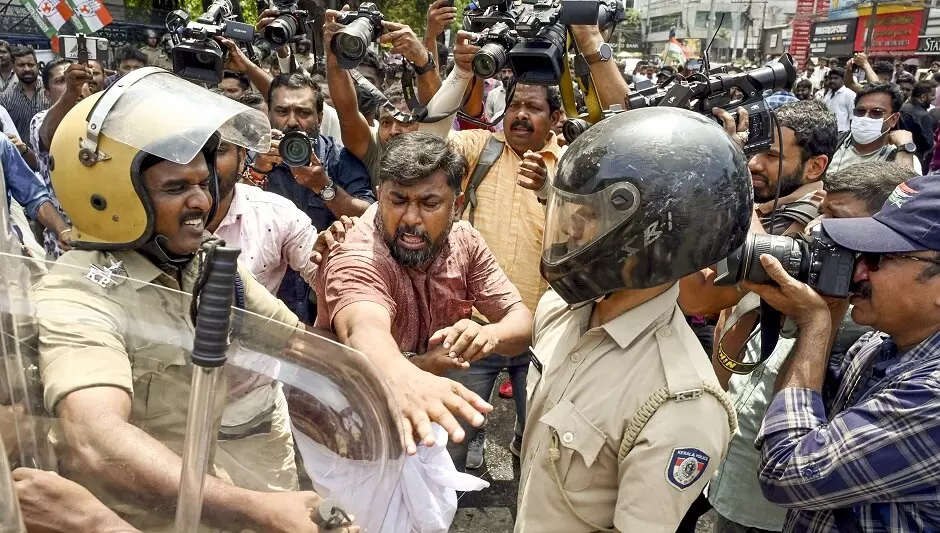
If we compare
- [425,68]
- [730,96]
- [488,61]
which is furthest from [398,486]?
[425,68]

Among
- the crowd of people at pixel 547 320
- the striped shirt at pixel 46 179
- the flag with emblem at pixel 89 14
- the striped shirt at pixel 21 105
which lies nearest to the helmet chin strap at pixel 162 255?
the crowd of people at pixel 547 320

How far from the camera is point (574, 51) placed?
11.1ft

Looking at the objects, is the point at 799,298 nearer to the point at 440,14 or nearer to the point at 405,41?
the point at 405,41

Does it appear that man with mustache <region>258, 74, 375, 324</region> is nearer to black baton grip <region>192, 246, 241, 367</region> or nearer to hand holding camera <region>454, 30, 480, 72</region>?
hand holding camera <region>454, 30, 480, 72</region>

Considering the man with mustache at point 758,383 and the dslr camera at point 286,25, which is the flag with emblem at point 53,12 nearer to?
the dslr camera at point 286,25

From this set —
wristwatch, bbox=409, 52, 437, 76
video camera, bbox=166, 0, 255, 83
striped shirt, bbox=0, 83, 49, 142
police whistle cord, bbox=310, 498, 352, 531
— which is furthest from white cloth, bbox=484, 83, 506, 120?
police whistle cord, bbox=310, 498, 352, 531

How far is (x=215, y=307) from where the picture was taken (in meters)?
0.83

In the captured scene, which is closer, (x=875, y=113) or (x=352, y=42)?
(x=352, y=42)

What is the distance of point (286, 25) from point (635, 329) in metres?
3.19

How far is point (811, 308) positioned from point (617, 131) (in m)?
0.71

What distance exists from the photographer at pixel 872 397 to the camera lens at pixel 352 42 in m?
2.41

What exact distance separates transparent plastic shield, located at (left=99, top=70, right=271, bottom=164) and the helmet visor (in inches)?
32.2

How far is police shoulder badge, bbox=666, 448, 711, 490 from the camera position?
1585 millimetres

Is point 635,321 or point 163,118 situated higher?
point 163,118
